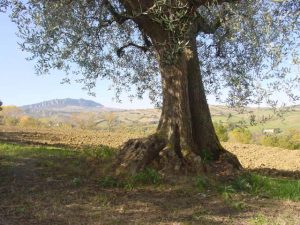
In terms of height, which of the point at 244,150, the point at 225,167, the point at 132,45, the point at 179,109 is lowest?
the point at 244,150

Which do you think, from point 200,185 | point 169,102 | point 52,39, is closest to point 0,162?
point 52,39

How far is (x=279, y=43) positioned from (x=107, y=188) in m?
6.03

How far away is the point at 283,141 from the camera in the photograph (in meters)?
36.5

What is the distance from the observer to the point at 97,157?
49.3ft

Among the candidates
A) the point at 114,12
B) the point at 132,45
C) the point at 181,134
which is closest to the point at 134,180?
the point at 181,134

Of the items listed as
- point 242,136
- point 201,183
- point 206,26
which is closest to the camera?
point 201,183

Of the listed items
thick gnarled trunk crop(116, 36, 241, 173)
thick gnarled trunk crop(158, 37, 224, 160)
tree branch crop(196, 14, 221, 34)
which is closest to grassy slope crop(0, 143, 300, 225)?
thick gnarled trunk crop(116, 36, 241, 173)

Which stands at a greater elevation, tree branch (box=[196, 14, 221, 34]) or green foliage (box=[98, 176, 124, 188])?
tree branch (box=[196, 14, 221, 34])

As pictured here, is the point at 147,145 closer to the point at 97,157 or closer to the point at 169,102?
the point at 169,102

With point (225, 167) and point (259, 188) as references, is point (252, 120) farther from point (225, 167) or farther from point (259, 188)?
point (259, 188)

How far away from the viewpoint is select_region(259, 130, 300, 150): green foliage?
35.0 m

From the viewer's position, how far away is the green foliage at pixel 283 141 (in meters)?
35.0

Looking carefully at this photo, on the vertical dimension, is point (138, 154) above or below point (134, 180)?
above

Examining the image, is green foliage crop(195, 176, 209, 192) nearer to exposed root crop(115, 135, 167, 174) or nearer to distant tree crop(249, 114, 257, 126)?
exposed root crop(115, 135, 167, 174)
